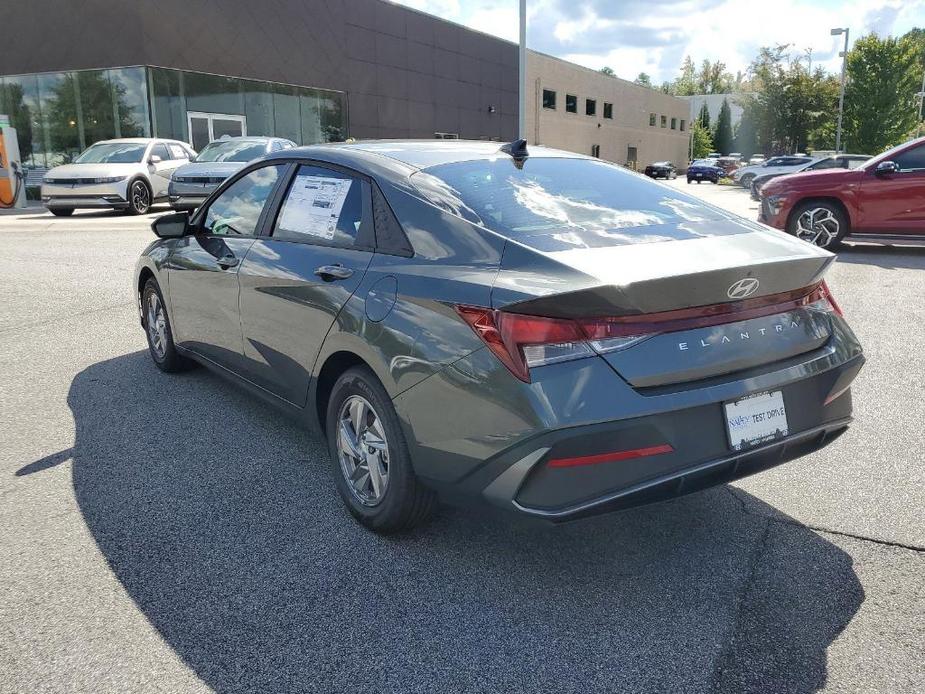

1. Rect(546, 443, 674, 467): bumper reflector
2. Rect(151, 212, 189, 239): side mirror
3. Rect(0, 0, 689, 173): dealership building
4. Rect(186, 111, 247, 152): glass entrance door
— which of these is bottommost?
Rect(546, 443, 674, 467): bumper reflector

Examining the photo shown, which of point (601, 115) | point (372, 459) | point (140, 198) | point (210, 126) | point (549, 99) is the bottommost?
point (372, 459)

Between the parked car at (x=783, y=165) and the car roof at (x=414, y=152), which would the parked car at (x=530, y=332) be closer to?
the car roof at (x=414, y=152)

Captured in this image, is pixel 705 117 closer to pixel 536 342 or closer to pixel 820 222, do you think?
pixel 820 222

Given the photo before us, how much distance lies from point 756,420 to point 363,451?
1.54 m

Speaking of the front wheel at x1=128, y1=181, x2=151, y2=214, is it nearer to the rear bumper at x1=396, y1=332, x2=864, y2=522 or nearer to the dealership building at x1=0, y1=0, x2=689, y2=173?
the dealership building at x1=0, y1=0, x2=689, y2=173

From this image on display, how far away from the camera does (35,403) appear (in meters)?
5.01

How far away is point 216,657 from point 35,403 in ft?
10.8

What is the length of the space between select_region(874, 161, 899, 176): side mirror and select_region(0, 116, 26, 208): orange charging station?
18.9 meters

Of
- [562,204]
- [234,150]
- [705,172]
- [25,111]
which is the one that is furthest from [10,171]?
[705,172]

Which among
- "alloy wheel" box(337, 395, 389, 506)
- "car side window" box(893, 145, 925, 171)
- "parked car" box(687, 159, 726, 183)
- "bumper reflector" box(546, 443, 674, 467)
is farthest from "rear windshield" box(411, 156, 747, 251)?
"parked car" box(687, 159, 726, 183)

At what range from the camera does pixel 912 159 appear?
10.8 m

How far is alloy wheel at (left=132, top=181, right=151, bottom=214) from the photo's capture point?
17.6m

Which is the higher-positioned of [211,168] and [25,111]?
[25,111]

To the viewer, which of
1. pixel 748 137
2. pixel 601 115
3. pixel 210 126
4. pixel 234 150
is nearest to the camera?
pixel 234 150
